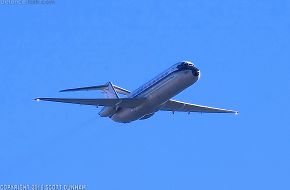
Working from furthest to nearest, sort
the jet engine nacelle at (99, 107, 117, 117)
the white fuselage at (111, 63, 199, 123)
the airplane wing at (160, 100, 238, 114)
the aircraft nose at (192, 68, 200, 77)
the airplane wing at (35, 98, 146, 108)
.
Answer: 1. the airplane wing at (160, 100, 238, 114)
2. the jet engine nacelle at (99, 107, 117, 117)
3. the airplane wing at (35, 98, 146, 108)
4. the white fuselage at (111, 63, 199, 123)
5. the aircraft nose at (192, 68, 200, 77)

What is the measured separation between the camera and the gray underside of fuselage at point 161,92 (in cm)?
14412

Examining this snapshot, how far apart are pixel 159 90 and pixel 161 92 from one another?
15.4 inches

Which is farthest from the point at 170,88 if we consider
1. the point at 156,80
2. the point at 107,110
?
the point at 107,110

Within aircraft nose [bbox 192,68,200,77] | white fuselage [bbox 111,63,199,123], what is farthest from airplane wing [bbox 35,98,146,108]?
aircraft nose [bbox 192,68,200,77]

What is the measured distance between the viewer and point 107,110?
153 meters

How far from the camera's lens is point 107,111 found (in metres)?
153

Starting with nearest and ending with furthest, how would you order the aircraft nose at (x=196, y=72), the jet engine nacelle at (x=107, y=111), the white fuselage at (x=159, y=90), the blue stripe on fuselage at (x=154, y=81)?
the aircraft nose at (x=196, y=72) < the white fuselage at (x=159, y=90) < the blue stripe on fuselage at (x=154, y=81) < the jet engine nacelle at (x=107, y=111)

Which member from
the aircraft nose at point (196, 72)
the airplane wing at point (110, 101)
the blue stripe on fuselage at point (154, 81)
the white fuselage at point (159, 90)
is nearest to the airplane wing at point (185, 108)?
the white fuselage at point (159, 90)

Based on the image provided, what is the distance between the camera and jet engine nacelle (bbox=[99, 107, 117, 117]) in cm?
15262

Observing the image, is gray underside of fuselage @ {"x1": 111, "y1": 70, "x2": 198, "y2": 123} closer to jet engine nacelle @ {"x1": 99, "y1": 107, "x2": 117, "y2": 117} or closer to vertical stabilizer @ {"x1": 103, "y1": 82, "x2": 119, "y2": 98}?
jet engine nacelle @ {"x1": 99, "y1": 107, "x2": 117, "y2": 117}

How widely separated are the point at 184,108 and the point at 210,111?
5.73m

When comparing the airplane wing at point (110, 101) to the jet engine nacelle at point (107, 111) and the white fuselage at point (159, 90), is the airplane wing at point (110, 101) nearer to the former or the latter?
the white fuselage at point (159, 90)

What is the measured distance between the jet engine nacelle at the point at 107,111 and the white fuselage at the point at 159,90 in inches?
98.4

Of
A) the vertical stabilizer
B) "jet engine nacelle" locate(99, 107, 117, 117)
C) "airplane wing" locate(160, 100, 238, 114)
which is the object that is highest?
the vertical stabilizer
